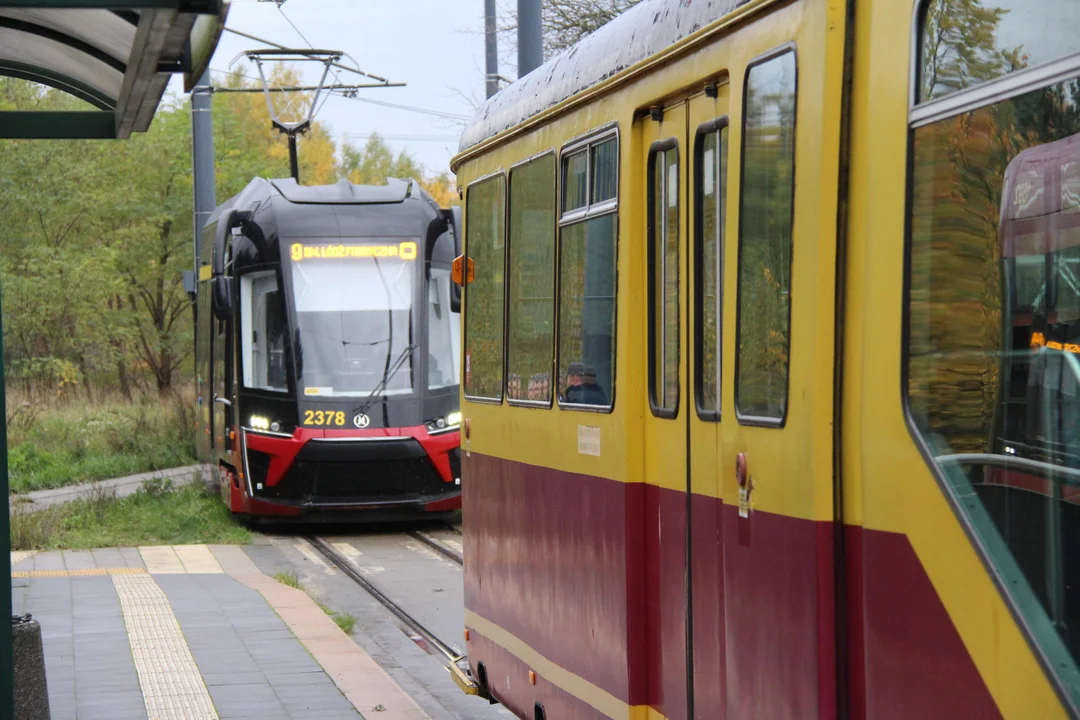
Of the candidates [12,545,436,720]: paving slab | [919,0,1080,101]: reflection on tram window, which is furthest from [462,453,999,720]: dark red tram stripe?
[12,545,436,720]: paving slab

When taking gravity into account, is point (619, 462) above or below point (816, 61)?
below

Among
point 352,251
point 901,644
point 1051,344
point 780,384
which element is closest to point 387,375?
point 352,251

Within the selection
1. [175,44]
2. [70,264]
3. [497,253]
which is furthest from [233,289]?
[70,264]

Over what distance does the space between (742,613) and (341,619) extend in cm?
729

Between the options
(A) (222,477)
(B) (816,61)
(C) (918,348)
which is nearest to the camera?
→ (C) (918,348)

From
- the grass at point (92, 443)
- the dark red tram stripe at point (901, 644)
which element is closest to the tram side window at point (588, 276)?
the dark red tram stripe at point (901, 644)

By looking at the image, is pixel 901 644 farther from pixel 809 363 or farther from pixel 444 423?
pixel 444 423

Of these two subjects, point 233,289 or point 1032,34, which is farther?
point 233,289

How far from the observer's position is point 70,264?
3550 centimetres

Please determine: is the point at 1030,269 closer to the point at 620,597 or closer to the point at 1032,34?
the point at 1032,34

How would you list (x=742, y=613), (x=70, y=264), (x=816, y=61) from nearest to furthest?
(x=816, y=61)
(x=742, y=613)
(x=70, y=264)

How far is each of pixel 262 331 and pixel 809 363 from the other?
12.9 metres

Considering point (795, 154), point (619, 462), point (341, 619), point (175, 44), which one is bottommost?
point (341, 619)

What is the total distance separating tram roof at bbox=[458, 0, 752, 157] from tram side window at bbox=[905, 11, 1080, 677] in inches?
48.2
